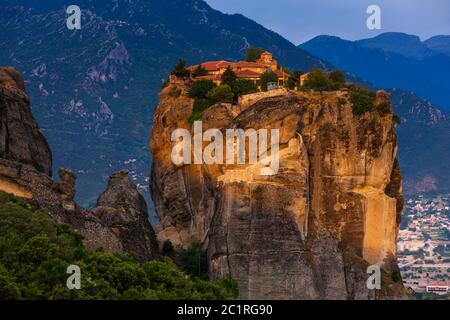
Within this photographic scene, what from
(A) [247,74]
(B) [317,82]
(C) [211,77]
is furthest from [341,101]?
(C) [211,77]

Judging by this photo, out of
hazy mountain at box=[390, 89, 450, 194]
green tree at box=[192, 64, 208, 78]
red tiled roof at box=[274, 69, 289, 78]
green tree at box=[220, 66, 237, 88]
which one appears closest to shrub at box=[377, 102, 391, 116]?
red tiled roof at box=[274, 69, 289, 78]

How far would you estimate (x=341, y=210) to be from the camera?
76.5 m

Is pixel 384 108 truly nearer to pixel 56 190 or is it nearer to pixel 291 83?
pixel 291 83

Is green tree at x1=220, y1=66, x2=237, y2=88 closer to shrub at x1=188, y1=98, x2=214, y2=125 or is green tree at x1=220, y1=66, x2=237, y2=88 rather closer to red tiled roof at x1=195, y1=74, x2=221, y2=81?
red tiled roof at x1=195, y1=74, x2=221, y2=81

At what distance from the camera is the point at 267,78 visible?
80.6 metres

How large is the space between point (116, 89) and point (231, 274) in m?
86.0

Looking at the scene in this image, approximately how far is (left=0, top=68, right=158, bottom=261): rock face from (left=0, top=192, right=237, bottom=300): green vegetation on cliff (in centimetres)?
277

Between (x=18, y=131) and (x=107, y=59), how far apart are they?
90237 millimetres

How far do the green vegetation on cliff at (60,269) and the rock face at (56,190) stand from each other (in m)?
2.77

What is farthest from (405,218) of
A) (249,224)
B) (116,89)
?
(249,224)

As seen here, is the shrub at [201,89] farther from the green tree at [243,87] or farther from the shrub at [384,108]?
the shrub at [384,108]

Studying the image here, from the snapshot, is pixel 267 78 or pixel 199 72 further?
pixel 199 72

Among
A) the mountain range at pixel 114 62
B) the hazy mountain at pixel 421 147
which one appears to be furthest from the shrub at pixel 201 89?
the hazy mountain at pixel 421 147

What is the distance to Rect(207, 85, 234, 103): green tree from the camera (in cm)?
7844
